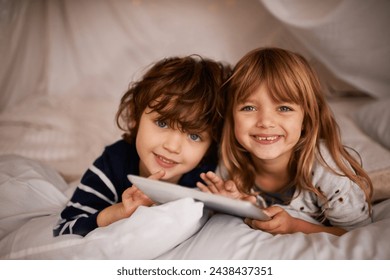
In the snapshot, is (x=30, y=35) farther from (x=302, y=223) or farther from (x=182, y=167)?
(x=302, y=223)

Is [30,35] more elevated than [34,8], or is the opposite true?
[34,8]

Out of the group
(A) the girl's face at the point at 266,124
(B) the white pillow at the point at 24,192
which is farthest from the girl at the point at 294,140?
(B) the white pillow at the point at 24,192

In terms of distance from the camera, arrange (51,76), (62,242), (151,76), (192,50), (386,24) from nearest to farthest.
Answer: (62,242) < (151,76) < (386,24) < (192,50) < (51,76)

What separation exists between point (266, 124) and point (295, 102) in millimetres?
94

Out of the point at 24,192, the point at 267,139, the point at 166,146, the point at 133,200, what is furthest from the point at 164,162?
the point at 24,192

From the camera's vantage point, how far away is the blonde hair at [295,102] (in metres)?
0.85

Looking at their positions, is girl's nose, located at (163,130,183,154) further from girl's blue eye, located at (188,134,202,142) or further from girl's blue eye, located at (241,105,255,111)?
girl's blue eye, located at (241,105,255,111)

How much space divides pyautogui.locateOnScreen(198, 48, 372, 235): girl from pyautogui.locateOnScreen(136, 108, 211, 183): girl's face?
0.28ft

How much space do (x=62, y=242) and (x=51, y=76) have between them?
103 cm

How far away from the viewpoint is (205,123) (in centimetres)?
90

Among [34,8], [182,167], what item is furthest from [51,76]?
[182,167]

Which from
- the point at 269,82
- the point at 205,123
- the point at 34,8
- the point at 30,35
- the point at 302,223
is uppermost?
the point at 34,8

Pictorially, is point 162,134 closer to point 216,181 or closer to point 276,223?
point 216,181

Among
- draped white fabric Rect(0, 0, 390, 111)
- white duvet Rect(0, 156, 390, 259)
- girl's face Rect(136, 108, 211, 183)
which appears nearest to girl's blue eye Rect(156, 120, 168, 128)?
girl's face Rect(136, 108, 211, 183)
